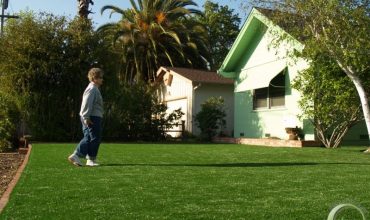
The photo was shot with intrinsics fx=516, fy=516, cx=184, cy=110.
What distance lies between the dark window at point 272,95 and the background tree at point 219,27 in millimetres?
22541

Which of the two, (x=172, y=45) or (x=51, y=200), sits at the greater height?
(x=172, y=45)

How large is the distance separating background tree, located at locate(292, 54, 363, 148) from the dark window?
3086mm

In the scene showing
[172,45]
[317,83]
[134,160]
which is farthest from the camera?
[172,45]

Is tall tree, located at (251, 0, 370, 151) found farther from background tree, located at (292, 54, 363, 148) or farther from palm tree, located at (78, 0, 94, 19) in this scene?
palm tree, located at (78, 0, 94, 19)

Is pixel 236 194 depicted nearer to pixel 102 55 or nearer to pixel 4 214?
pixel 4 214

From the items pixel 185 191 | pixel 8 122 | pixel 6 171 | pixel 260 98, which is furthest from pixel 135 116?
pixel 185 191

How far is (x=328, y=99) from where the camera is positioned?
16.2 m

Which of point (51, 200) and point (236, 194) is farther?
point (236, 194)

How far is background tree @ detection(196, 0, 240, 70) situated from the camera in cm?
4506

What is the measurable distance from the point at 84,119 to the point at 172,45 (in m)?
24.9

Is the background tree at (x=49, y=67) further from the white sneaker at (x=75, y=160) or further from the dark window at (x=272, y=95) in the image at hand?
the white sneaker at (x=75, y=160)

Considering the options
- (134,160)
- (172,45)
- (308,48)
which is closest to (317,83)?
(308,48)

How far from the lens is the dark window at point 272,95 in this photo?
20391mm

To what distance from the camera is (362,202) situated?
5.28 metres
